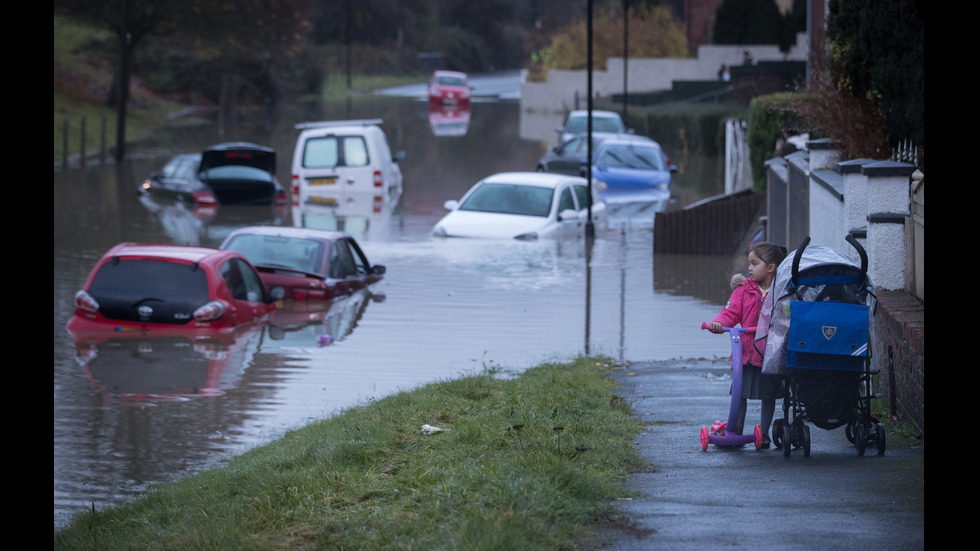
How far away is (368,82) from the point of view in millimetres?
105438

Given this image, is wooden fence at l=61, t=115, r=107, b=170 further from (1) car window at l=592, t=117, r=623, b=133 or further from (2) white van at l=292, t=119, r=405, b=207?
(1) car window at l=592, t=117, r=623, b=133

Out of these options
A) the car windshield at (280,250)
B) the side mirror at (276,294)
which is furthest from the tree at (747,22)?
the side mirror at (276,294)

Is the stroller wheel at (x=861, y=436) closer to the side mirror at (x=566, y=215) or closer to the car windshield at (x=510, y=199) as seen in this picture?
the side mirror at (x=566, y=215)

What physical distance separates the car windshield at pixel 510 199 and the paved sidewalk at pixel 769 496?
13086 millimetres

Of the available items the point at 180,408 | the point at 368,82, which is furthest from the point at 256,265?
the point at 368,82

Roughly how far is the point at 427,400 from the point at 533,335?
5.16 metres

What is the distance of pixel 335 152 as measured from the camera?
1077 inches

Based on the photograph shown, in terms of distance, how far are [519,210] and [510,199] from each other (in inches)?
14.1

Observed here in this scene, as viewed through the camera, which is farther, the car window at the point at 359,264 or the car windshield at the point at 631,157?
the car windshield at the point at 631,157

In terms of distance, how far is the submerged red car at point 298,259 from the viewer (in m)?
16.3

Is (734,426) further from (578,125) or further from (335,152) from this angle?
(578,125)

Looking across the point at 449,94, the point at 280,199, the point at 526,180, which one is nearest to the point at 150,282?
the point at 526,180

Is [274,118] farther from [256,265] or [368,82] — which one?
[256,265]

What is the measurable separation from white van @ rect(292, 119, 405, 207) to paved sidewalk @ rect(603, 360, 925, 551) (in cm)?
1930
